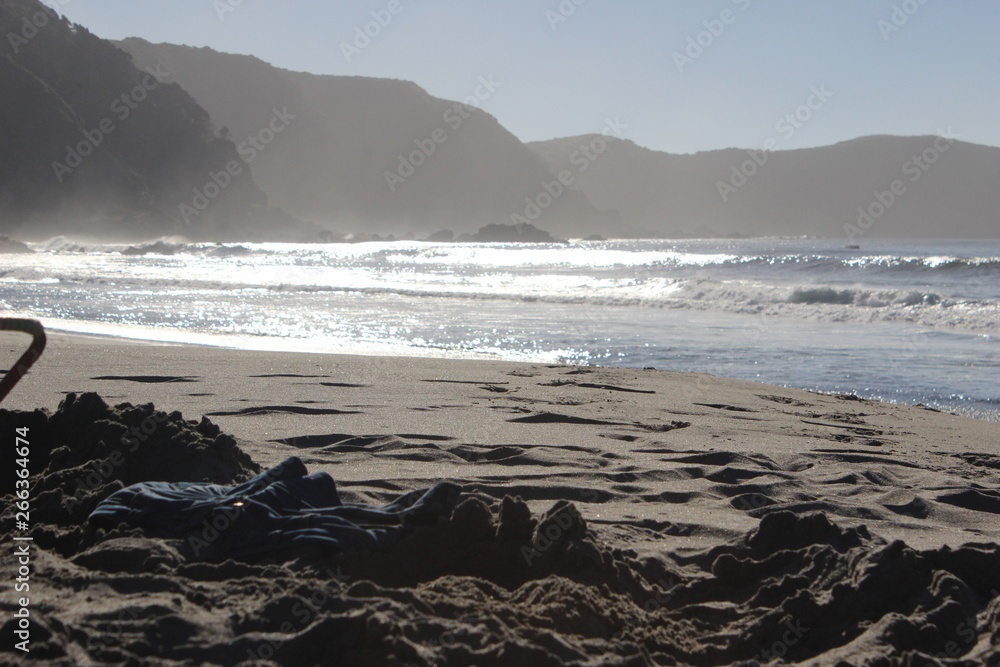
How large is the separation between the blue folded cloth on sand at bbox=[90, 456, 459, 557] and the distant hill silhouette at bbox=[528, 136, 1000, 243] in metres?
121

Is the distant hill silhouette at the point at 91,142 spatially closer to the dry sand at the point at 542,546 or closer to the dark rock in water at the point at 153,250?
the dark rock in water at the point at 153,250

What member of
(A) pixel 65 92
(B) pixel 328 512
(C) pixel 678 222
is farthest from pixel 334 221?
(B) pixel 328 512

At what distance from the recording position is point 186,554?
2479 mm

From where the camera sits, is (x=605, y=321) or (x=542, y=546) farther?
(x=605, y=321)

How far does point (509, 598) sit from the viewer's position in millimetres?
2291

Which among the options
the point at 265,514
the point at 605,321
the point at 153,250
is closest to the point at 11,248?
the point at 153,250

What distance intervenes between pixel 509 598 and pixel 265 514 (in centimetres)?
95

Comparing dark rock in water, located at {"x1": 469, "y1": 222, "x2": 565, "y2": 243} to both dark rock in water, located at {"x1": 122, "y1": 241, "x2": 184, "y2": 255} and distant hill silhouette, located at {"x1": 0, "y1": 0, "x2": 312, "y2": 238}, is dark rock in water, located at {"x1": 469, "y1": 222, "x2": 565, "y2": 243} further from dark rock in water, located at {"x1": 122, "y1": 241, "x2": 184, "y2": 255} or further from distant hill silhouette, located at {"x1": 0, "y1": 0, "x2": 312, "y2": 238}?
dark rock in water, located at {"x1": 122, "y1": 241, "x2": 184, "y2": 255}

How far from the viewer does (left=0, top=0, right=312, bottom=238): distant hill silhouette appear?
188ft

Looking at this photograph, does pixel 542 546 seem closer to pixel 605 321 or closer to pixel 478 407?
pixel 478 407

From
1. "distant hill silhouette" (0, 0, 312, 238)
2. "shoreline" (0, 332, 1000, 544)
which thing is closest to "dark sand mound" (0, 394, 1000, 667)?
"shoreline" (0, 332, 1000, 544)

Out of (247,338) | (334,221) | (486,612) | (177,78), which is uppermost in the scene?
(177,78)

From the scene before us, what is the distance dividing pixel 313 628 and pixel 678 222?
172033mm

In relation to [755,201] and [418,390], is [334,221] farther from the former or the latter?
[418,390]
